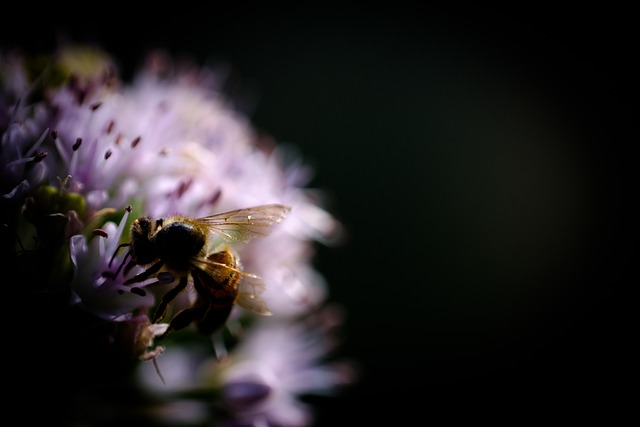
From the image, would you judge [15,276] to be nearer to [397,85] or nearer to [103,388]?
[103,388]

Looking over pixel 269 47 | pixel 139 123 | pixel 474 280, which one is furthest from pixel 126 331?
pixel 269 47

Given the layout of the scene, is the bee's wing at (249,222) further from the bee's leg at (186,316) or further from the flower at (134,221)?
the bee's leg at (186,316)

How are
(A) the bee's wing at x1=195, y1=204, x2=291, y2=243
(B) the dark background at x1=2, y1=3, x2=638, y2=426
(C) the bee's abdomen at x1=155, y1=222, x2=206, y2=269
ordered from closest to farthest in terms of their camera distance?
(C) the bee's abdomen at x1=155, y1=222, x2=206, y2=269 → (A) the bee's wing at x1=195, y1=204, x2=291, y2=243 → (B) the dark background at x1=2, y1=3, x2=638, y2=426

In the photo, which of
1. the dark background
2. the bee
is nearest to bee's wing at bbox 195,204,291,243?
the bee

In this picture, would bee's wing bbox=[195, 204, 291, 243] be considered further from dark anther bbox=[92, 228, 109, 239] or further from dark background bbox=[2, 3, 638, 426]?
dark background bbox=[2, 3, 638, 426]

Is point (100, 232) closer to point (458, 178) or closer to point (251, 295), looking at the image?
point (251, 295)

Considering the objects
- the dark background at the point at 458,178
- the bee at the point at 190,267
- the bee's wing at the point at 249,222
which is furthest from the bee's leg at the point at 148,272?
the dark background at the point at 458,178
